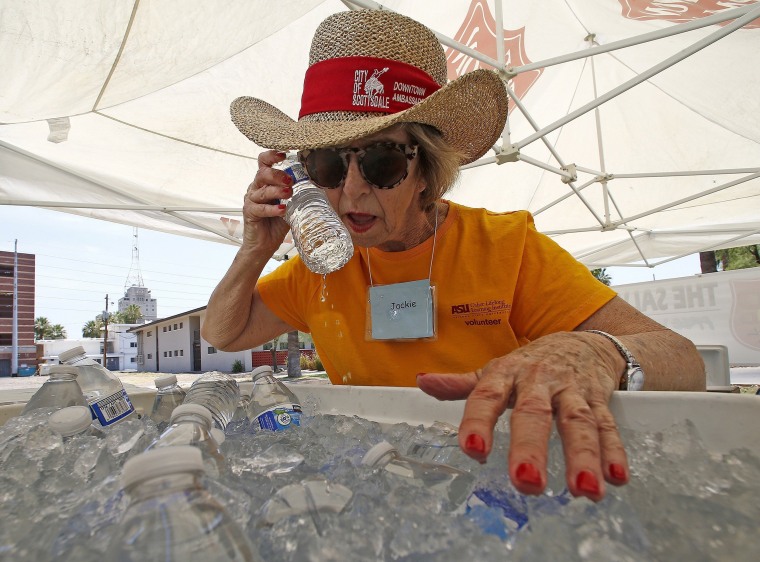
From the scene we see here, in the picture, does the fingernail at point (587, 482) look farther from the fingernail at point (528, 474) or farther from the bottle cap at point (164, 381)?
the bottle cap at point (164, 381)

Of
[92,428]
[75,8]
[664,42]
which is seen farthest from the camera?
[664,42]

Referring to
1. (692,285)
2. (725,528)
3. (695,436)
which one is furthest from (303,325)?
(692,285)

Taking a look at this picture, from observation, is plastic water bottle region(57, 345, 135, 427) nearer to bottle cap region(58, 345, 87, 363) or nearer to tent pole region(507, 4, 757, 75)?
bottle cap region(58, 345, 87, 363)

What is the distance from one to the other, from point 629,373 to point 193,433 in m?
0.84

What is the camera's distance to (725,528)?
1.67 ft

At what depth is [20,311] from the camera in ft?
134

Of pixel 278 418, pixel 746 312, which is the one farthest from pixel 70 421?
pixel 746 312

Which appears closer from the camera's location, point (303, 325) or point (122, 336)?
point (303, 325)

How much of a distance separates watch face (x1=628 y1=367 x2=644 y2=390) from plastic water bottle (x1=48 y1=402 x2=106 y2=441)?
3.62 ft

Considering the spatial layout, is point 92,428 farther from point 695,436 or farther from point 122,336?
point 122,336

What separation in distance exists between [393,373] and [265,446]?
2.67 ft

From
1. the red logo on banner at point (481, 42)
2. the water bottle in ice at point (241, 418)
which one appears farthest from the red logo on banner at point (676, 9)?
the water bottle in ice at point (241, 418)

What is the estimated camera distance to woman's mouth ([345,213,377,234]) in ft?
5.04

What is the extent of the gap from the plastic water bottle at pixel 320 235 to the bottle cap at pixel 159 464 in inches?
34.8
